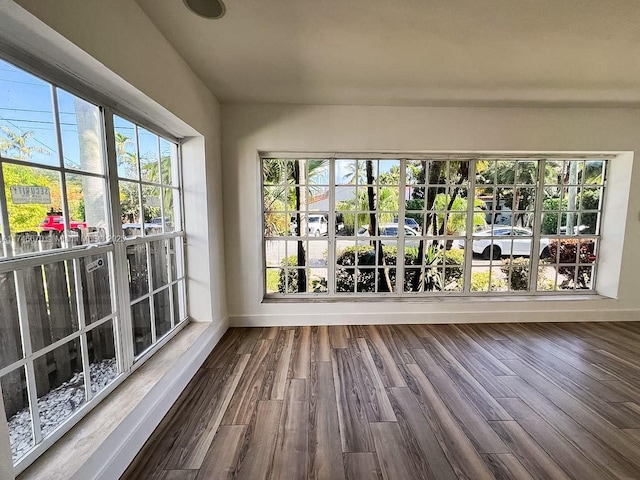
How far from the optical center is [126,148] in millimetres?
1715

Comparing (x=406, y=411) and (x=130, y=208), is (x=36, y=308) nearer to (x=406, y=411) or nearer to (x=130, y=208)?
(x=130, y=208)

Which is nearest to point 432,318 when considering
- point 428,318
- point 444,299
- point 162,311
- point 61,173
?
point 428,318

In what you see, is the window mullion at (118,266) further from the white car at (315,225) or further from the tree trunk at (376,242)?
the tree trunk at (376,242)

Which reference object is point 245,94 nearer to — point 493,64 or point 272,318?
point 493,64

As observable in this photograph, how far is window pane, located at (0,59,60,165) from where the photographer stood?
103 cm

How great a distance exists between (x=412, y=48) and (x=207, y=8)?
1314 mm

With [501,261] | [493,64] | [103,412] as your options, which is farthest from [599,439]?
[103,412]

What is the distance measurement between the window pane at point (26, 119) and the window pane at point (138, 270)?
2.31 feet

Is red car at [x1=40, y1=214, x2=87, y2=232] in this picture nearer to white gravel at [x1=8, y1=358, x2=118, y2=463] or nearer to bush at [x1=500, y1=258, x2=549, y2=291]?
white gravel at [x1=8, y1=358, x2=118, y2=463]

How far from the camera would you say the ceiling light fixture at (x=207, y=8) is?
1.43 m

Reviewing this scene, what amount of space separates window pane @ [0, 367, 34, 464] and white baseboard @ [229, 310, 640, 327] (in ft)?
6.45

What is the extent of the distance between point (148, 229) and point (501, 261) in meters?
3.77

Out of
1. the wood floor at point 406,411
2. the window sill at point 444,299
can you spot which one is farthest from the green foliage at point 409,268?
the wood floor at point 406,411

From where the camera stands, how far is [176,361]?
189 cm
